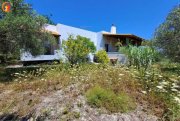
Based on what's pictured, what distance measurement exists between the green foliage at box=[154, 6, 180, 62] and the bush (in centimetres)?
875

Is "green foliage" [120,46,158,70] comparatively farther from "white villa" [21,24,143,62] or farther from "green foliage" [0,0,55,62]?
"white villa" [21,24,143,62]

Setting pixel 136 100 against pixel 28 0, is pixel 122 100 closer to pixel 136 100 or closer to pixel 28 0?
pixel 136 100

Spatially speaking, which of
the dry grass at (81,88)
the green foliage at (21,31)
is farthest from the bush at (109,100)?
the green foliage at (21,31)

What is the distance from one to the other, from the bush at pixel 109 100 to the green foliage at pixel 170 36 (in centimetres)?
875

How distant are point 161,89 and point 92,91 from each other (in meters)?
1.62

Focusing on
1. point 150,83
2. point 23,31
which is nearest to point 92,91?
point 150,83

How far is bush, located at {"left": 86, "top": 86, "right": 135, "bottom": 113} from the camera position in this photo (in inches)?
182

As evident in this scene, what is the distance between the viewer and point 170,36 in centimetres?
1309

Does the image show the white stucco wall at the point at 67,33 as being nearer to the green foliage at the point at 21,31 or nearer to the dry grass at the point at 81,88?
the green foliage at the point at 21,31

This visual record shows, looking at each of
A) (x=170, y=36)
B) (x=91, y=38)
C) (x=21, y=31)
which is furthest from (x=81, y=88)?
(x=91, y=38)

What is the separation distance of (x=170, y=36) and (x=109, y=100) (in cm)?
966

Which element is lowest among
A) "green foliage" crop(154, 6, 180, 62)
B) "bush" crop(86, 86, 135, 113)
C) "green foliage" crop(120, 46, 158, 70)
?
"bush" crop(86, 86, 135, 113)

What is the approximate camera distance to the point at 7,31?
11.6 m

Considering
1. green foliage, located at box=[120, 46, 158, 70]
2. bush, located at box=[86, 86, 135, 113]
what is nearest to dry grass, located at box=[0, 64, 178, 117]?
bush, located at box=[86, 86, 135, 113]
